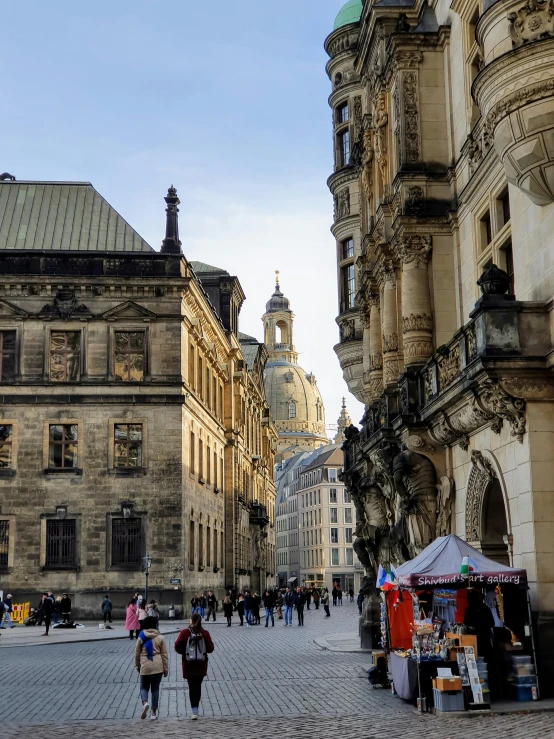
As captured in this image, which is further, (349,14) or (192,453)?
(192,453)

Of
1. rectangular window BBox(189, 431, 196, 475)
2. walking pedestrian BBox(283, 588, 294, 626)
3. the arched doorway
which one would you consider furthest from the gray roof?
the arched doorway

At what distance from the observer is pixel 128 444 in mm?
51531

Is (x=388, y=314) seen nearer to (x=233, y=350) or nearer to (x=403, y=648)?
(x=403, y=648)

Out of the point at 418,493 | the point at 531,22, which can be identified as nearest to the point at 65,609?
the point at 418,493

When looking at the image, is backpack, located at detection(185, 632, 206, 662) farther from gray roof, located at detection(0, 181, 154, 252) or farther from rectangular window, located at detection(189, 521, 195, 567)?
gray roof, located at detection(0, 181, 154, 252)

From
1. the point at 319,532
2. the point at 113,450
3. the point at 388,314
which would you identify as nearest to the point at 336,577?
the point at 319,532

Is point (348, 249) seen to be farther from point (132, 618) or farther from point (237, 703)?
point (237, 703)

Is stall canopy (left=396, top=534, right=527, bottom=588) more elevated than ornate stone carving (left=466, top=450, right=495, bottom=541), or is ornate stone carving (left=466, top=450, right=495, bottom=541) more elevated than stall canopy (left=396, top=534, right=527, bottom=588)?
ornate stone carving (left=466, top=450, right=495, bottom=541)

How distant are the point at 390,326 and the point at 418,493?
6190 millimetres

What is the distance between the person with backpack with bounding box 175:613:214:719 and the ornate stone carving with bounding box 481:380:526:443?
577 centimetres

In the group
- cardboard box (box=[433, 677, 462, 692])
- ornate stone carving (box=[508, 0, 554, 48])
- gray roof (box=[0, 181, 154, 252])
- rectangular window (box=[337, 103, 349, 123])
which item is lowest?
cardboard box (box=[433, 677, 462, 692])

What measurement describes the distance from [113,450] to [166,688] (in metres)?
31.1

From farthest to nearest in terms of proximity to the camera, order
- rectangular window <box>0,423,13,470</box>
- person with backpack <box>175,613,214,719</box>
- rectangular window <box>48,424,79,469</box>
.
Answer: rectangular window <box>48,424,79,469</box> → rectangular window <box>0,423,13,470</box> → person with backpack <box>175,613,214,719</box>

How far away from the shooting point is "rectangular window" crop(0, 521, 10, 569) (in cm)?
4953
